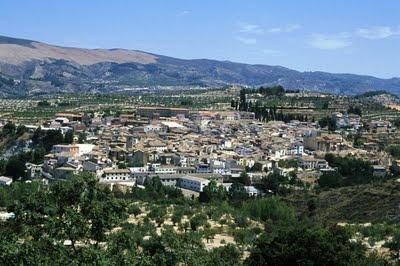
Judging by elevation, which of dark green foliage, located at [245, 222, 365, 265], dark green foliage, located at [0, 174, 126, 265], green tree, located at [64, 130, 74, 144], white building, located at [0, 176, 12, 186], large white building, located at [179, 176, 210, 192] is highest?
dark green foliage, located at [0, 174, 126, 265]

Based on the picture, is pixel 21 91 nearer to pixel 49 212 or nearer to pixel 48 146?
→ pixel 48 146

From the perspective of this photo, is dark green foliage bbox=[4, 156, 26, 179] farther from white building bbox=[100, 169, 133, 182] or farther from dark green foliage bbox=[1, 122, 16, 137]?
dark green foliage bbox=[1, 122, 16, 137]

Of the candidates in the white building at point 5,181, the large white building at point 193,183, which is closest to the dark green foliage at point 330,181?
the large white building at point 193,183

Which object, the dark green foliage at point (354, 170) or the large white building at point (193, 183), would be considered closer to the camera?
the large white building at point (193, 183)

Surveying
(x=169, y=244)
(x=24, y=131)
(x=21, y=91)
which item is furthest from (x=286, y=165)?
(x=21, y=91)

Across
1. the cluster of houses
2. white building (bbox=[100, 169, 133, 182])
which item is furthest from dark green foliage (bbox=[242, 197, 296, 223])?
white building (bbox=[100, 169, 133, 182])

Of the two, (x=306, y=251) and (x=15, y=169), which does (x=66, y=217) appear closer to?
(x=306, y=251)

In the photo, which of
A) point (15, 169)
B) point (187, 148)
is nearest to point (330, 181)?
point (187, 148)

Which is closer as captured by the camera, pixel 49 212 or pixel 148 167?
pixel 49 212

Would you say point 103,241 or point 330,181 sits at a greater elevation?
point 103,241

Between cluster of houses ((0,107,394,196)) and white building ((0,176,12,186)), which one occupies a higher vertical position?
cluster of houses ((0,107,394,196))

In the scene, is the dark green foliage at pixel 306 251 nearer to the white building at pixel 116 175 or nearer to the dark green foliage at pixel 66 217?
the dark green foliage at pixel 66 217
